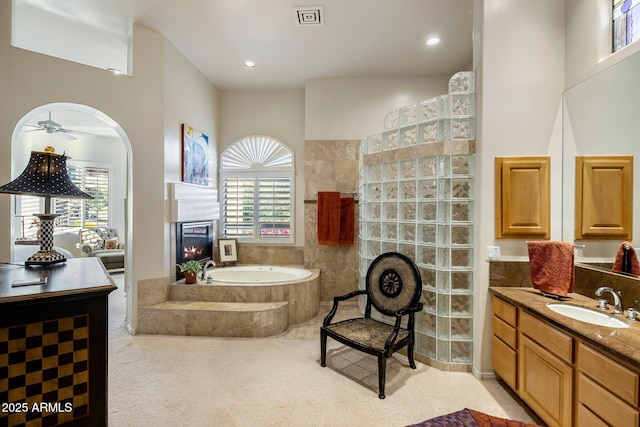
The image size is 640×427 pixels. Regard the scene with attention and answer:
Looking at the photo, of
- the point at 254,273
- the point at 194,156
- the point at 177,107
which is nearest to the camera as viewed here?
the point at 177,107

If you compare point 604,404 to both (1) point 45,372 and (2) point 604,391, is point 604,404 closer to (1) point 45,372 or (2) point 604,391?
(2) point 604,391

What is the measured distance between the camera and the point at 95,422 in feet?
4.80

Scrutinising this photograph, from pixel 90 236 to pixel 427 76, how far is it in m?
7.55

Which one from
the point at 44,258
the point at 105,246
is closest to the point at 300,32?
the point at 44,258

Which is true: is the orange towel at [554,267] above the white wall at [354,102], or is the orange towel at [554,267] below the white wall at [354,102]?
below

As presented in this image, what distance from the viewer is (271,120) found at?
15.8 ft

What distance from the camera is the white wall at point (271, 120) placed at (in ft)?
15.6

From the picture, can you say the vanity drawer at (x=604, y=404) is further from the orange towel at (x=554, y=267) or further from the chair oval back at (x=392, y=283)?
the chair oval back at (x=392, y=283)

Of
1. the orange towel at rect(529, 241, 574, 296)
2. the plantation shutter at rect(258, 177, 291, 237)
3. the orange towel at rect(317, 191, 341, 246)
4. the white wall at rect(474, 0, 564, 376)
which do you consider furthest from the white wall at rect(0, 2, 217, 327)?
the orange towel at rect(529, 241, 574, 296)

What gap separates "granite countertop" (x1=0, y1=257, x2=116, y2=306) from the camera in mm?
1295

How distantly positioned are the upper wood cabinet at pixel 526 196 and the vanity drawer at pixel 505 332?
720 mm

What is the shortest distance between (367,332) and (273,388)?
2.97ft

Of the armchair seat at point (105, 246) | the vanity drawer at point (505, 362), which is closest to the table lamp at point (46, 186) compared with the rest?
the vanity drawer at point (505, 362)

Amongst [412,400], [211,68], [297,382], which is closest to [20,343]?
[297,382]
